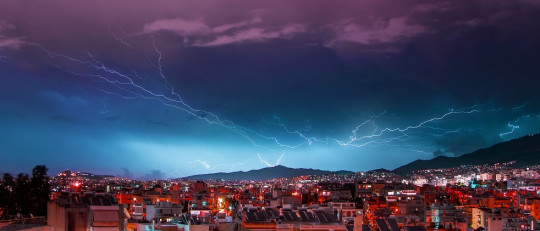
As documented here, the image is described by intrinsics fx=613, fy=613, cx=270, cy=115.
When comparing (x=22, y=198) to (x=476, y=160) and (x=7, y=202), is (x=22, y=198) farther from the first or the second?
(x=476, y=160)

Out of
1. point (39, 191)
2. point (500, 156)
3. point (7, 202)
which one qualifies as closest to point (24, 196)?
point (7, 202)

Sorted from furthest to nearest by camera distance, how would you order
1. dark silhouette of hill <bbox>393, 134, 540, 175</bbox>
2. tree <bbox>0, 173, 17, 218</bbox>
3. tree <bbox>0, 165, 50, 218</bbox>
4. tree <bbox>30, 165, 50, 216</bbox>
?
dark silhouette of hill <bbox>393, 134, 540, 175</bbox> → tree <bbox>30, 165, 50, 216</bbox> → tree <bbox>0, 165, 50, 218</bbox> → tree <bbox>0, 173, 17, 218</bbox>

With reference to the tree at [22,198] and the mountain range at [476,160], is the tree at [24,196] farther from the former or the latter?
the mountain range at [476,160]

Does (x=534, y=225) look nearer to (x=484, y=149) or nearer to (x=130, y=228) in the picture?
(x=130, y=228)

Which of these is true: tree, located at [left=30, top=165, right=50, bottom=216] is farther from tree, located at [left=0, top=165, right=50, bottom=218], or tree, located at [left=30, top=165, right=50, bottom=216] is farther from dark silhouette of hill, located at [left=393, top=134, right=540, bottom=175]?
dark silhouette of hill, located at [left=393, top=134, right=540, bottom=175]

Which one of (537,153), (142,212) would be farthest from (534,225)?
(537,153)

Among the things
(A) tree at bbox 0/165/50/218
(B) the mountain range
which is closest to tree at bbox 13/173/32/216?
(A) tree at bbox 0/165/50/218

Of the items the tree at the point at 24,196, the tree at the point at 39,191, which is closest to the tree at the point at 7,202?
the tree at the point at 24,196

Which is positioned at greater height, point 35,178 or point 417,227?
point 35,178
